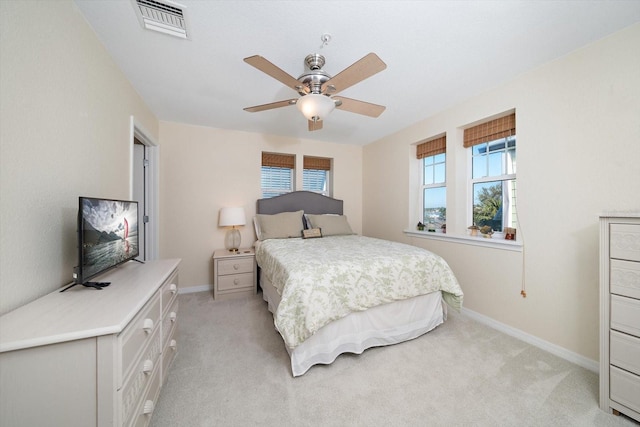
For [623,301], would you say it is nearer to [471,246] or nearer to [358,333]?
[471,246]

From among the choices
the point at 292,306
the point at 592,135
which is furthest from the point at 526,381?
the point at 592,135

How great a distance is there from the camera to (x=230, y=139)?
3.55 metres

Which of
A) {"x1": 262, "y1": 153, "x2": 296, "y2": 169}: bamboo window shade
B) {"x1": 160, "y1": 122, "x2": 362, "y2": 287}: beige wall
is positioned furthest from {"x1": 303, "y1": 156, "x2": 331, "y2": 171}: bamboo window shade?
{"x1": 160, "y1": 122, "x2": 362, "y2": 287}: beige wall

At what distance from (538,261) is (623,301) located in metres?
0.73

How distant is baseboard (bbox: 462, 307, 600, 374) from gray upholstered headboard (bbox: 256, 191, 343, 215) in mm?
2454

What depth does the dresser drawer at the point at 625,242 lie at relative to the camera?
1.27 metres

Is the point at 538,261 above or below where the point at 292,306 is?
above

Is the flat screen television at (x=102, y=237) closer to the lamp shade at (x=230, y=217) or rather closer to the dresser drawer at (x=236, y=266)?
the dresser drawer at (x=236, y=266)

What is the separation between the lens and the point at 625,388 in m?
1.29

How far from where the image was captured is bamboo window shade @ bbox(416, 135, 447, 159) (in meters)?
3.01

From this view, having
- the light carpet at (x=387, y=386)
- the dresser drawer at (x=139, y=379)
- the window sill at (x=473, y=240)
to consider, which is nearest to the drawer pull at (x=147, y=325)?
the dresser drawer at (x=139, y=379)

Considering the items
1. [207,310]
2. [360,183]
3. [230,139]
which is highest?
[230,139]

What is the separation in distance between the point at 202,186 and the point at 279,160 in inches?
50.6

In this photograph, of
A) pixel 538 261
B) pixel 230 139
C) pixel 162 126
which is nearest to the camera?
pixel 538 261
